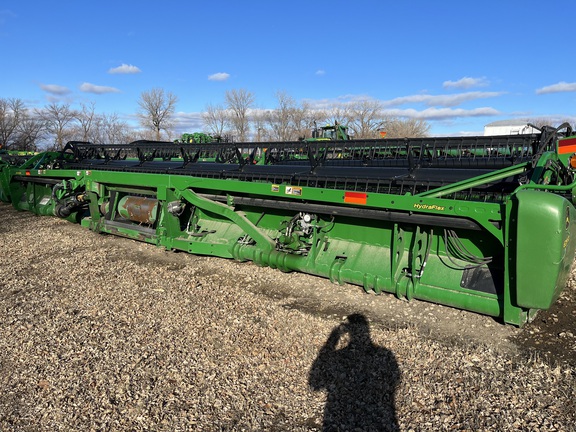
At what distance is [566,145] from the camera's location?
156 inches

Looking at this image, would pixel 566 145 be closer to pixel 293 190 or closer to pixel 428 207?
pixel 428 207

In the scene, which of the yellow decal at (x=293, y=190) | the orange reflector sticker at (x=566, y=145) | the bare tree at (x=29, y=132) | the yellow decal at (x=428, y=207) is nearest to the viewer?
the yellow decal at (x=428, y=207)

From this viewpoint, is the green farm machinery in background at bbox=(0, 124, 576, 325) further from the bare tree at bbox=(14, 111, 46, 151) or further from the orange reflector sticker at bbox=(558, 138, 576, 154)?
the bare tree at bbox=(14, 111, 46, 151)

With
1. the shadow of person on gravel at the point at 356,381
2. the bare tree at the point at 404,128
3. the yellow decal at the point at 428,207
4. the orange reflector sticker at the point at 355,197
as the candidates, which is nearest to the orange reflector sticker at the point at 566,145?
the yellow decal at the point at 428,207

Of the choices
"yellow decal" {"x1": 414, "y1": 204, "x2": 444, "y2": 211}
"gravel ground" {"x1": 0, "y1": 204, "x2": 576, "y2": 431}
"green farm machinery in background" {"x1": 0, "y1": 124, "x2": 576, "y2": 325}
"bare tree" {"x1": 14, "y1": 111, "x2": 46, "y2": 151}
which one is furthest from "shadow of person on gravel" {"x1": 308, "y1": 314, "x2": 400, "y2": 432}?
"bare tree" {"x1": 14, "y1": 111, "x2": 46, "y2": 151}

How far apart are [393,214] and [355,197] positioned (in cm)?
40

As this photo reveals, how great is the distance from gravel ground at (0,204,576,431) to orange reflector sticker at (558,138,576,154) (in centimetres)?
153

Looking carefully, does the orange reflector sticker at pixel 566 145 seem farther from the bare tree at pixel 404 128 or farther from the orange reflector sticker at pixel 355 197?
the bare tree at pixel 404 128

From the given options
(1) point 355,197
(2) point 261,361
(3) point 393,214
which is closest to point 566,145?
(3) point 393,214

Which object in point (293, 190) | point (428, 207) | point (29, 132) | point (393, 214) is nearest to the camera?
point (428, 207)

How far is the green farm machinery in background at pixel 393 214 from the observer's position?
10.6 ft

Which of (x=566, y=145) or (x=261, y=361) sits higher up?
(x=566, y=145)

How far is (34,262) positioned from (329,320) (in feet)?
14.5

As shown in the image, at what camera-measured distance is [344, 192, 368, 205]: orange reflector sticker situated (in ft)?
13.1
